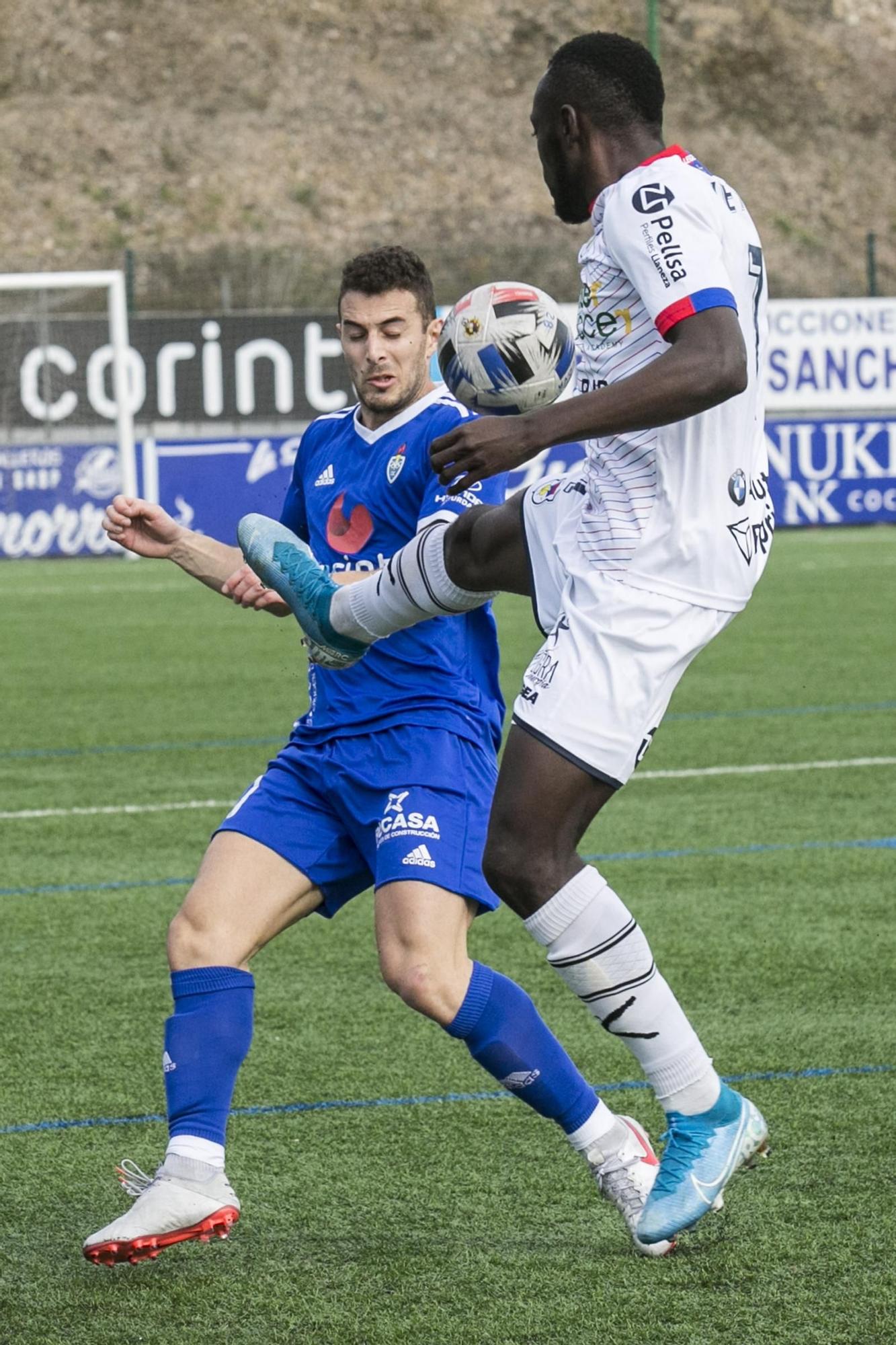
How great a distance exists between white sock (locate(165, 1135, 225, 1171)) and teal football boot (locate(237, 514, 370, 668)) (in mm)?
946

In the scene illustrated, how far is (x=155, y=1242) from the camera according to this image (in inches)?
133

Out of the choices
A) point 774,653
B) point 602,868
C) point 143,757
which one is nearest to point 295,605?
point 602,868

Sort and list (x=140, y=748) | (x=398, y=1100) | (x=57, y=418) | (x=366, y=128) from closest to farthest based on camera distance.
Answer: (x=398, y=1100) < (x=140, y=748) < (x=57, y=418) < (x=366, y=128)

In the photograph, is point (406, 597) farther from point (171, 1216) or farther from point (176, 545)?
point (171, 1216)

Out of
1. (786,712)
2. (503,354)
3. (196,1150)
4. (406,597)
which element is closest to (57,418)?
(786,712)

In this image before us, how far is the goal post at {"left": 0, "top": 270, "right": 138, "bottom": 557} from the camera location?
1923 cm

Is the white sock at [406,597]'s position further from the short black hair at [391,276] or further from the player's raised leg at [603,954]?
the short black hair at [391,276]

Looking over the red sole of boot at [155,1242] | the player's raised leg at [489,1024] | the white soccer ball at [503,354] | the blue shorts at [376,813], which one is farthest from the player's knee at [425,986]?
the white soccer ball at [503,354]

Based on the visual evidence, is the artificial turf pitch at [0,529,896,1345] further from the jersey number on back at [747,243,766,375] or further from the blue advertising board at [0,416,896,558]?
→ the blue advertising board at [0,416,896,558]

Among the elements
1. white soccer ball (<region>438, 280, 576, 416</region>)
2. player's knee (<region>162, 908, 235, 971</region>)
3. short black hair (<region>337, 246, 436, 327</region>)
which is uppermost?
short black hair (<region>337, 246, 436, 327</region>)

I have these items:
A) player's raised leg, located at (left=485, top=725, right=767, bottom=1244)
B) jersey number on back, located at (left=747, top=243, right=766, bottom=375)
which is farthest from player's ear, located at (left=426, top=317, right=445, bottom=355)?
player's raised leg, located at (left=485, top=725, right=767, bottom=1244)

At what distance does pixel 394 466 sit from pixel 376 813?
0.72 m

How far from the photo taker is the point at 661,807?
8.20 m

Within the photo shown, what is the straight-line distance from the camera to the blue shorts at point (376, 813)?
3.73 metres
